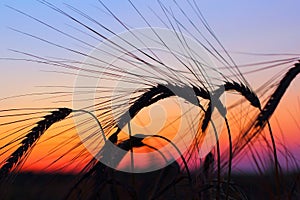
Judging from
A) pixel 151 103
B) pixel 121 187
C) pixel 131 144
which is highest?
pixel 151 103

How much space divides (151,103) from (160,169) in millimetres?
287

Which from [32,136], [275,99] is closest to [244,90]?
[275,99]

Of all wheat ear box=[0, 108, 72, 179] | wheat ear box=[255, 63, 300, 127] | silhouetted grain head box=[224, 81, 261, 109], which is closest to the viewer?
wheat ear box=[255, 63, 300, 127]

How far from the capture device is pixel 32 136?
6.27ft

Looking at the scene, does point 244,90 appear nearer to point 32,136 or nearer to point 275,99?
point 275,99

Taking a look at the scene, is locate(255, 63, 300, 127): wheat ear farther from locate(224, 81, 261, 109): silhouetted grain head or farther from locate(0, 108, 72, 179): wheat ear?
locate(0, 108, 72, 179): wheat ear

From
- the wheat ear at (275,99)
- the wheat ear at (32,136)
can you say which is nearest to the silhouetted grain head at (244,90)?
the wheat ear at (275,99)

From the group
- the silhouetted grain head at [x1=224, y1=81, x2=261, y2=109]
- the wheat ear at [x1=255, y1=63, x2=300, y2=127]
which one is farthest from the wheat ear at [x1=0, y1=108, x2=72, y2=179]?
the wheat ear at [x1=255, y1=63, x2=300, y2=127]

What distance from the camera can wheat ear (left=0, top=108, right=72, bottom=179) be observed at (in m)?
1.90

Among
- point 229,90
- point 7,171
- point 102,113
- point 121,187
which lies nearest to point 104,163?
point 121,187

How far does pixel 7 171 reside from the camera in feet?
6.26

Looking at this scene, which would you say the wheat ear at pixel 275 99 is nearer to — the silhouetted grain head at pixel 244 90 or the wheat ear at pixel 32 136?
the silhouetted grain head at pixel 244 90

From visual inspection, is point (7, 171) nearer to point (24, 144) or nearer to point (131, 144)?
point (24, 144)

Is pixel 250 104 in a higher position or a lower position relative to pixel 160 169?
higher
